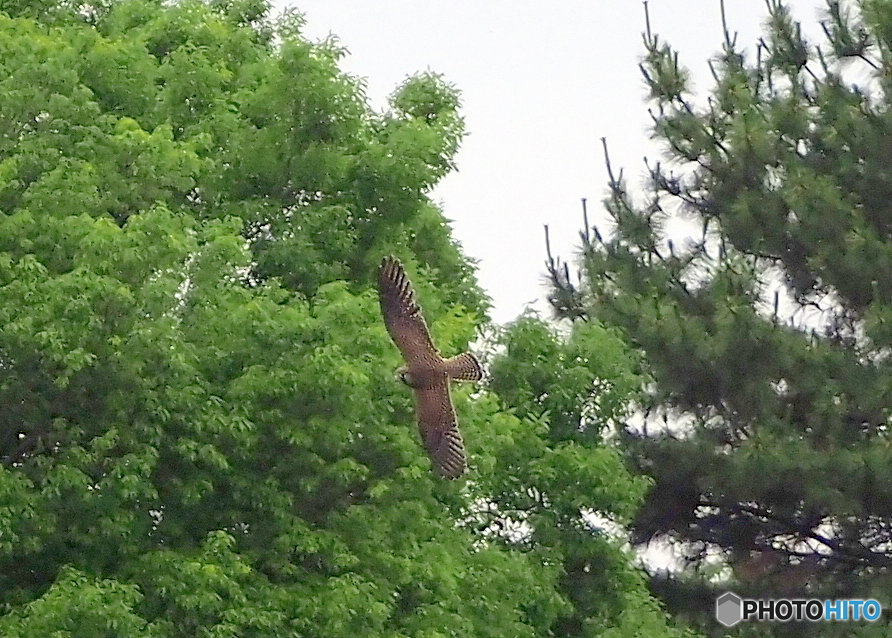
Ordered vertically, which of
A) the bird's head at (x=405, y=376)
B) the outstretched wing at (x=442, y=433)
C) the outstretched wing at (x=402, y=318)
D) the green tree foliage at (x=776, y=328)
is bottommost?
the outstretched wing at (x=442, y=433)

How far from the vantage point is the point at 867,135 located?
1683cm

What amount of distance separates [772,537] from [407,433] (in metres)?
6.69

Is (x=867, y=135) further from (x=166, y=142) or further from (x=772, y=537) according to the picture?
(x=166, y=142)

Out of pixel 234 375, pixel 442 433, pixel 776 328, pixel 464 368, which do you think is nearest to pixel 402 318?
pixel 464 368

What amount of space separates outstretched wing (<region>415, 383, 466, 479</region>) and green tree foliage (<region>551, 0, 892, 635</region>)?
5341 mm

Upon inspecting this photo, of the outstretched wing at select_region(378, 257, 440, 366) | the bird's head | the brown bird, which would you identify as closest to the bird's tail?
the brown bird

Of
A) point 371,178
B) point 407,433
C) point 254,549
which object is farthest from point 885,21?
point 254,549

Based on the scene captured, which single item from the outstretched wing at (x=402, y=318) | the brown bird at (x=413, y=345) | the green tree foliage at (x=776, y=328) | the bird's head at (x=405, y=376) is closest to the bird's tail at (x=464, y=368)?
the brown bird at (x=413, y=345)

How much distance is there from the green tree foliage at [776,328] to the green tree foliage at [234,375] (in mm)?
2957

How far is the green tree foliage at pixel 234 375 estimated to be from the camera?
34.8 feet

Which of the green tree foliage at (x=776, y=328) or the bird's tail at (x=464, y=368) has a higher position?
the green tree foliage at (x=776, y=328)

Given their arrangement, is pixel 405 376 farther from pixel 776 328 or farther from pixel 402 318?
pixel 776 328

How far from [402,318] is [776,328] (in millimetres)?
6274

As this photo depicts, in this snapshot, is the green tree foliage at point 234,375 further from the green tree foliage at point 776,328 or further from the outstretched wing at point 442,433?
the green tree foliage at point 776,328
